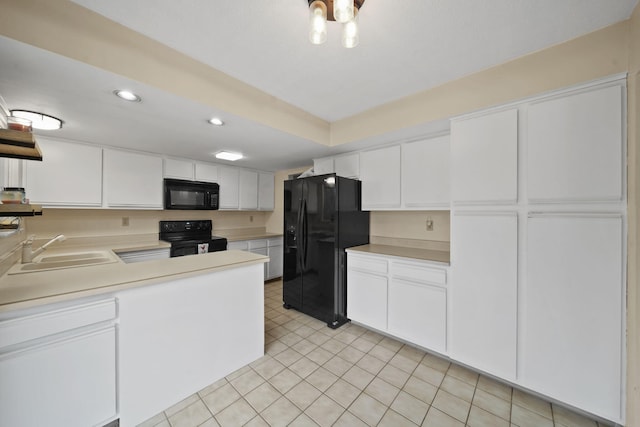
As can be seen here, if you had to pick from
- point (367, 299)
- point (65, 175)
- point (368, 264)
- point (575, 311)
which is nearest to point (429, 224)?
point (368, 264)

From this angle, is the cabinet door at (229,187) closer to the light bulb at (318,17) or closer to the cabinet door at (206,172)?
the cabinet door at (206,172)

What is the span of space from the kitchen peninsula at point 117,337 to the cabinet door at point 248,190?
94.8 inches

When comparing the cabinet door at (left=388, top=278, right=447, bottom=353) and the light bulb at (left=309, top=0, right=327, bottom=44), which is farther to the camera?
the cabinet door at (left=388, top=278, right=447, bottom=353)

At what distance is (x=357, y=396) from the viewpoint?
1.70 m

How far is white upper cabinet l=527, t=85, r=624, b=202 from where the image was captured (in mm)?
1409

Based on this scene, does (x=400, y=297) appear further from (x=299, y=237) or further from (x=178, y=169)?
(x=178, y=169)

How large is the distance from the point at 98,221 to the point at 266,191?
2471 mm

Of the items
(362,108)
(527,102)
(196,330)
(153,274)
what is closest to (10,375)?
(153,274)

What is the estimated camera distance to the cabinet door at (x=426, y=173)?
2.32 meters

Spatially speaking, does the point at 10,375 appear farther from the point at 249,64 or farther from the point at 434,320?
the point at 434,320

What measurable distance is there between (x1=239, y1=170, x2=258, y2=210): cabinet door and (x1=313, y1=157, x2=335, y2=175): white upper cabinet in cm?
146

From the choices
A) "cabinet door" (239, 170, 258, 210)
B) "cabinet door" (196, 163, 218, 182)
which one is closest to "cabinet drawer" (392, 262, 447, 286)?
"cabinet door" (239, 170, 258, 210)

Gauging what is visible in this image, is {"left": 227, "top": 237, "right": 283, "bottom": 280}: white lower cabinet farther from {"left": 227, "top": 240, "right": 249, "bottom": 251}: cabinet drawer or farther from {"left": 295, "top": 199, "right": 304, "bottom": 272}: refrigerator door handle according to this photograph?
{"left": 295, "top": 199, "right": 304, "bottom": 272}: refrigerator door handle

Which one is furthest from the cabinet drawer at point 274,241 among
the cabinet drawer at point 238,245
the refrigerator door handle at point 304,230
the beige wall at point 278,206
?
the refrigerator door handle at point 304,230
